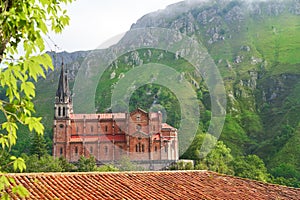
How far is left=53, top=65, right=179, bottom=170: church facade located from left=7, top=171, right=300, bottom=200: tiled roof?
6722 cm

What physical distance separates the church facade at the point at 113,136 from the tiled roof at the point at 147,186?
6722 centimetres

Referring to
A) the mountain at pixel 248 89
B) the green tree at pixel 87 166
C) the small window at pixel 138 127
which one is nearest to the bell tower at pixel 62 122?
the mountain at pixel 248 89

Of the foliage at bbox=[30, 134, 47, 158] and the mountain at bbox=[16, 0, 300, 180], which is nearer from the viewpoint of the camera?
the foliage at bbox=[30, 134, 47, 158]

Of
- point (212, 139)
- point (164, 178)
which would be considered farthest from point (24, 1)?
point (212, 139)

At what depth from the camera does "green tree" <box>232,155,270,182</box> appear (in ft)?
222

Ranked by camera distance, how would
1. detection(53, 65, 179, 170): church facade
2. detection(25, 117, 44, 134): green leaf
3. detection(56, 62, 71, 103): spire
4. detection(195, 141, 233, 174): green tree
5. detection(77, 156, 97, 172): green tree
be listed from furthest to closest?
1. detection(56, 62, 71, 103): spire
2. detection(53, 65, 179, 170): church facade
3. detection(195, 141, 233, 174): green tree
4. detection(77, 156, 97, 172): green tree
5. detection(25, 117, 44, 134): green leaf

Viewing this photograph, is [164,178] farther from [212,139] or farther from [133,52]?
[133,52]

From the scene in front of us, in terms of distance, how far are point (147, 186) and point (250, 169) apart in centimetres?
5850

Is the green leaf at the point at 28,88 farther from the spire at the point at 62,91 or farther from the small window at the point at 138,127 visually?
the spire at the point at 62,91

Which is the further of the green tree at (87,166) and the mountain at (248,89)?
the mountain at (248,89)

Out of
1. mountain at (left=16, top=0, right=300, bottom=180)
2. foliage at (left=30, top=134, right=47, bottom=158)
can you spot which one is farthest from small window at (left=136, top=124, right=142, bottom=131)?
mountain at (left=16, top=0, right=300, bottom=180)

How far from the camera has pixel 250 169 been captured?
7031 cm

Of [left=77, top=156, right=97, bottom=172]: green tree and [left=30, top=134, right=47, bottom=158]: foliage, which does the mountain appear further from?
[left=77, top=156, right=97, bottom=172]: green tree

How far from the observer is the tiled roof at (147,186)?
12.6m
